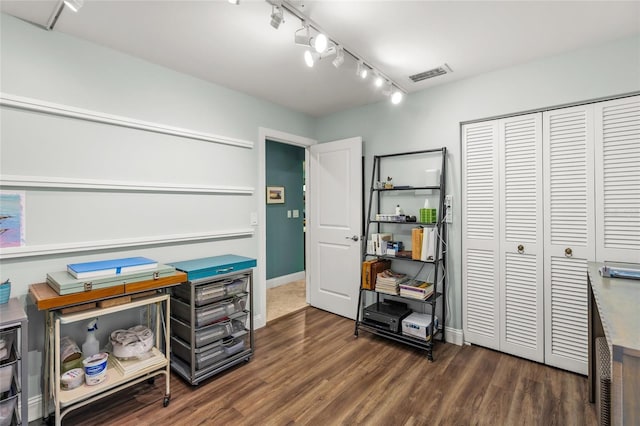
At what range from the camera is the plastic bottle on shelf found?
6.60 ft

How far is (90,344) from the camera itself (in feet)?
6.64

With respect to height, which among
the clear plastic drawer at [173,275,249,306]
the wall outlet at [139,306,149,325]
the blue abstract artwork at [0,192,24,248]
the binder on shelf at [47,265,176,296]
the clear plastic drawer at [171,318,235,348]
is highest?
the blue abstract artwork at [0,192,24,248]

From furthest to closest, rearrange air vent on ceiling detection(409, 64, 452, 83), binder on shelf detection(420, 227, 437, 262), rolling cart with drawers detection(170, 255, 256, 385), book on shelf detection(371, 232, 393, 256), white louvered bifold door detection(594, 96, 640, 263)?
book on shelf detection(371, 232, 393, 256) → binder on shelf detection(420, 227, 437, 262) → air vent on ceiling detection(409, 64, 452, 83) → rolling cart with drawers detection(170, 255, 256, 385) → white louvered bifold door detection(594, 96, 640, 263)

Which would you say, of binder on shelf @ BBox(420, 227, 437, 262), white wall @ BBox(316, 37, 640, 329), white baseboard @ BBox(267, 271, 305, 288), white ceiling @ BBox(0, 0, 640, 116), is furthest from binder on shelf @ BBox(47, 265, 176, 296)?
white baseboard @ BBox(267, 271, 305, 288)

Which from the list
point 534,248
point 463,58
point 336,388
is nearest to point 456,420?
point 336,388

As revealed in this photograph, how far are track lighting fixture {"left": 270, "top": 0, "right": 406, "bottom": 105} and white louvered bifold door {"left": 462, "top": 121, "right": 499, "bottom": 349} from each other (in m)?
0.88

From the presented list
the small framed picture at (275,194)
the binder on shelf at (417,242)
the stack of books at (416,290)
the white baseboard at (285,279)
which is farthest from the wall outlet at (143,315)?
the small framed picture at (275,194)

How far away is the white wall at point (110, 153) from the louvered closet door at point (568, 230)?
275cm

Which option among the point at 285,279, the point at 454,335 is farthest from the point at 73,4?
the point at 285,279

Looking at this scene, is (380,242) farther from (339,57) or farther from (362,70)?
(339,57)

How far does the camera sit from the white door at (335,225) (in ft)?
11.4

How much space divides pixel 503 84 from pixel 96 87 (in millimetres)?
3265

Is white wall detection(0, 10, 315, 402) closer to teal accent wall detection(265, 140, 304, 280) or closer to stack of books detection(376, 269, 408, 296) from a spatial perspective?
stack of books detection(376, 269, 408, 296)

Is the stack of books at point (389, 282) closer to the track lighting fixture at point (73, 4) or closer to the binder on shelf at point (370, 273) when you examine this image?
the binder on shelf at point (370, 273)
